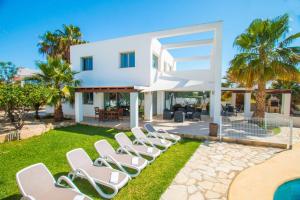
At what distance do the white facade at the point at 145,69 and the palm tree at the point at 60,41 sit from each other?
9813mm

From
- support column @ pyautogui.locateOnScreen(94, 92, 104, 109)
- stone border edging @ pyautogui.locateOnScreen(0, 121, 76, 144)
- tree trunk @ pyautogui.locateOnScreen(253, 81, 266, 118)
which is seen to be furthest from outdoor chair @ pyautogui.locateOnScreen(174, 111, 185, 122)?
stone border edging @ pyautogui.locateOnScreen(0, 121, 76, 144)

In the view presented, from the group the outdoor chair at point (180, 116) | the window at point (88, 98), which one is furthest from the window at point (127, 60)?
the outdoor chair at point (180, 116)

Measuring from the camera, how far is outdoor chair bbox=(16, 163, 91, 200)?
14.7 ft

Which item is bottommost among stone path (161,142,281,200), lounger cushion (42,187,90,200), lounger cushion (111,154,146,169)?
stone path (161,142,281,200)

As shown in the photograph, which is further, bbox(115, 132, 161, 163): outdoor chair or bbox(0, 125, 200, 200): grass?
bbox(115, 132, 161, 163): outdoor chair

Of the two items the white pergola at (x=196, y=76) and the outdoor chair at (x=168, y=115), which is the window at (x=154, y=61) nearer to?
the white pergola at (x=196, y=76)

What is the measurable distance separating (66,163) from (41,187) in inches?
124

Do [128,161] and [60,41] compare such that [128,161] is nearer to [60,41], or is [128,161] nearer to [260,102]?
[260,102]

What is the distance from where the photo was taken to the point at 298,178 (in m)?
6.77

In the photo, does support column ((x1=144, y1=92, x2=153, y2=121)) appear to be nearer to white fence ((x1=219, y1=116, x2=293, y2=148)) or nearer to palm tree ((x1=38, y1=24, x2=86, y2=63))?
white fence ((x1=219, y1=116, x2=293, y2=148))

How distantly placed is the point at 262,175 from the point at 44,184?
8166mm

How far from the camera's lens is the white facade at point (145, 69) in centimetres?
1510

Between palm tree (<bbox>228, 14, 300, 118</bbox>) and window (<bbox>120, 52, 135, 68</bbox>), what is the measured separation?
993cm

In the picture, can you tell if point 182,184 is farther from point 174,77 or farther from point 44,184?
point 174,77
